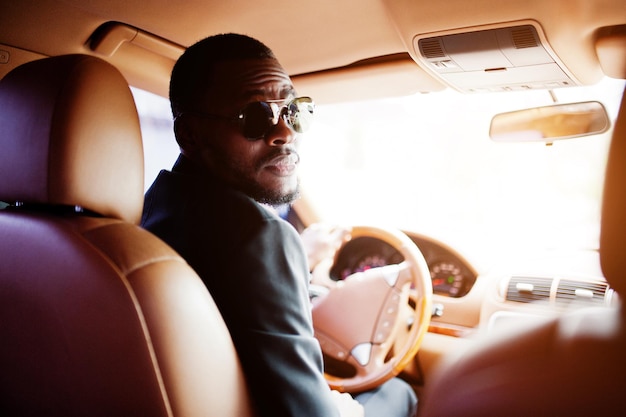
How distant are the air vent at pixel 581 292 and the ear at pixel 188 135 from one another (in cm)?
183

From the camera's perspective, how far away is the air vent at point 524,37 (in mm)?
1760

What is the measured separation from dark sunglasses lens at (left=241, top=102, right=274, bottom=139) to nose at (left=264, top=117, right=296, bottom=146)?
0.11 feet

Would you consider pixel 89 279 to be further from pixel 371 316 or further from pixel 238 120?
pixel 371 316

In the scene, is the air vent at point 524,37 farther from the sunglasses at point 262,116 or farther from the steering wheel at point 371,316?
the steering wheel at point 371,316

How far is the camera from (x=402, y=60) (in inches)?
92.1

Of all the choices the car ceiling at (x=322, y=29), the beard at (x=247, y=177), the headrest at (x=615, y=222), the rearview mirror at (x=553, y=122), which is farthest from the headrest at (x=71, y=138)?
the rearview mirror at (x=553, y=122)

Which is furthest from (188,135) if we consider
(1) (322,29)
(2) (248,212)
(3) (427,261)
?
(3) (427,261)

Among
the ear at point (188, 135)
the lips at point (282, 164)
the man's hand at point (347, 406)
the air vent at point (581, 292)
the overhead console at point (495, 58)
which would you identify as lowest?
the man's hand at point (347, 406)

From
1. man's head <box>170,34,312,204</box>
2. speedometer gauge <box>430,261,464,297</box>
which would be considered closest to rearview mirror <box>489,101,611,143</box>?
speedometer gauge <box>430,261,464,297</box>

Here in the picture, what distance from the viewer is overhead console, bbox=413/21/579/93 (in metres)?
1.83

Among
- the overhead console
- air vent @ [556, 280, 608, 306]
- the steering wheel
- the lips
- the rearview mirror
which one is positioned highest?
the overhead console

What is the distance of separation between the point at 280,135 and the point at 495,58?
90cm

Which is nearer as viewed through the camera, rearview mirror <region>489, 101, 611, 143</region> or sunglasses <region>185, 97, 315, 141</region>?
sunglasses <region>185, 97, 315, 141</region>

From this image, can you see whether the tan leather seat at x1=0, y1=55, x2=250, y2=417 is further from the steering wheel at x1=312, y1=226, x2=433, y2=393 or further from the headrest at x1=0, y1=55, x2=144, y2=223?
the steering wheel at x1=312, y1=226, x2=433, y2=393
